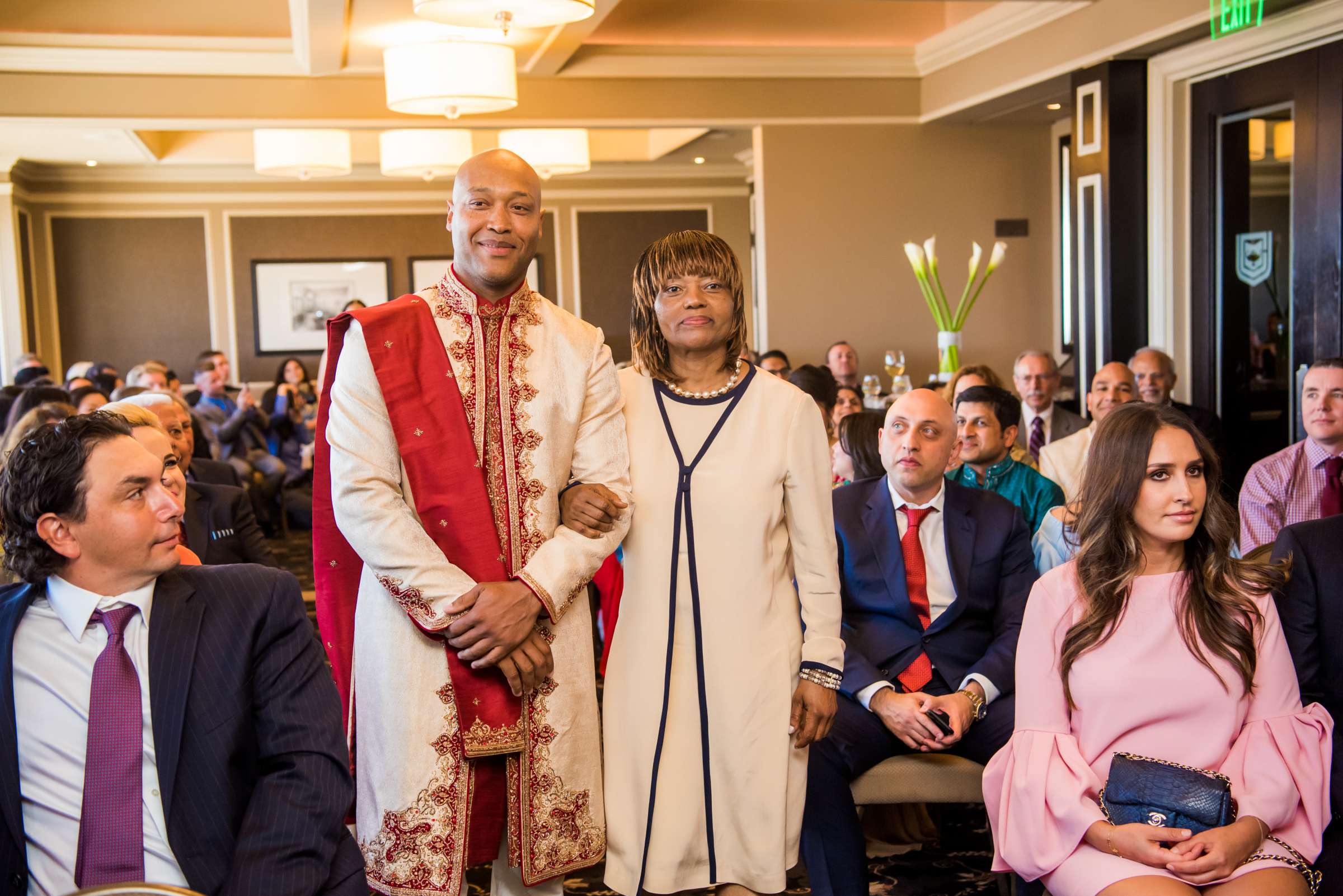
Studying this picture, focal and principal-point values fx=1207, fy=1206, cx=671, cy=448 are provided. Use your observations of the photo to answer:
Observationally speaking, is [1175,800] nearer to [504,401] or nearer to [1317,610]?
[1317,610]

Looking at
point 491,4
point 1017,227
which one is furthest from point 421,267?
point 491,4

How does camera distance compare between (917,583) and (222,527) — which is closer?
(917,583)

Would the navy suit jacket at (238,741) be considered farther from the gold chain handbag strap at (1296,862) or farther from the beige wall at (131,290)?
the beige wall at (131,290)

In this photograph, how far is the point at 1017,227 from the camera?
322 inches

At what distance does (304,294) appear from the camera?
11.9 meters

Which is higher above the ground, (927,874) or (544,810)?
(544,810)

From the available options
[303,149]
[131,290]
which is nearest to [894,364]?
[303,149]

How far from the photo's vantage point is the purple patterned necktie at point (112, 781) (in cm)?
164

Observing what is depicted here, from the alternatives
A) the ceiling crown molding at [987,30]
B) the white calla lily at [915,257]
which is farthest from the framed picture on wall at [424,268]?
the white calla lily at [915,257]

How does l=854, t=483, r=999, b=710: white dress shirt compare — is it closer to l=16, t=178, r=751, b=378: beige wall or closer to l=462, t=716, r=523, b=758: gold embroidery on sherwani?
l=462, t=716, r=523, b=758: gold embroidery on sherwani

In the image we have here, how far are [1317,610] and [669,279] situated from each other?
133cm

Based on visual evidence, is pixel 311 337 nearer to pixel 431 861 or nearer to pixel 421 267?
pixel 421 267

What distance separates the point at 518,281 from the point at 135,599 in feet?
2.69

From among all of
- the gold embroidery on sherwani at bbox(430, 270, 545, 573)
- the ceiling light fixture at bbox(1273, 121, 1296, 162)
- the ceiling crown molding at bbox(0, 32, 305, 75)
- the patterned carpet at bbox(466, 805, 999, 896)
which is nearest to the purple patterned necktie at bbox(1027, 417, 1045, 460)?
the ceiling light fixture at bbox(1273, 121, 1296, 162)
